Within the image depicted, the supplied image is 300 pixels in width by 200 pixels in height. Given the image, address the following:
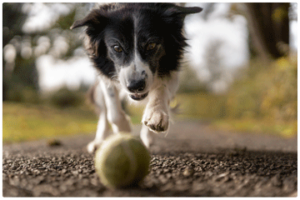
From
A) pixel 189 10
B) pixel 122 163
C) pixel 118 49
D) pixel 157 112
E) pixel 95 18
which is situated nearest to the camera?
pixel 122 163

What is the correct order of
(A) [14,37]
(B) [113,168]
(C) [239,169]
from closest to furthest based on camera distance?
1. (B) [113,168]
2. (C) [239,169]
3. (A) [14,37]

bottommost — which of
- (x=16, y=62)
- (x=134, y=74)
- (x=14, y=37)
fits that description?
(x=134, y=74)

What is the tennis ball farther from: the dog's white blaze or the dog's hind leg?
the dog's hind leg

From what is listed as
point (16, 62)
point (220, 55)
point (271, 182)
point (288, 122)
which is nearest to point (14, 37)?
point (16, 62)

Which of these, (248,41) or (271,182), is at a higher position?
(248,41)

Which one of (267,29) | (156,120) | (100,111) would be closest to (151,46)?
(156,120)

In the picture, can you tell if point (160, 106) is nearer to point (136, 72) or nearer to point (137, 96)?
point (137, 96)

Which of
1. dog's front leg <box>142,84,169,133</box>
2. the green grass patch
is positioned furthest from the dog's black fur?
the green grass patch

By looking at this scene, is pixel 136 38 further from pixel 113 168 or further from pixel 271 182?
pixel 271 182
